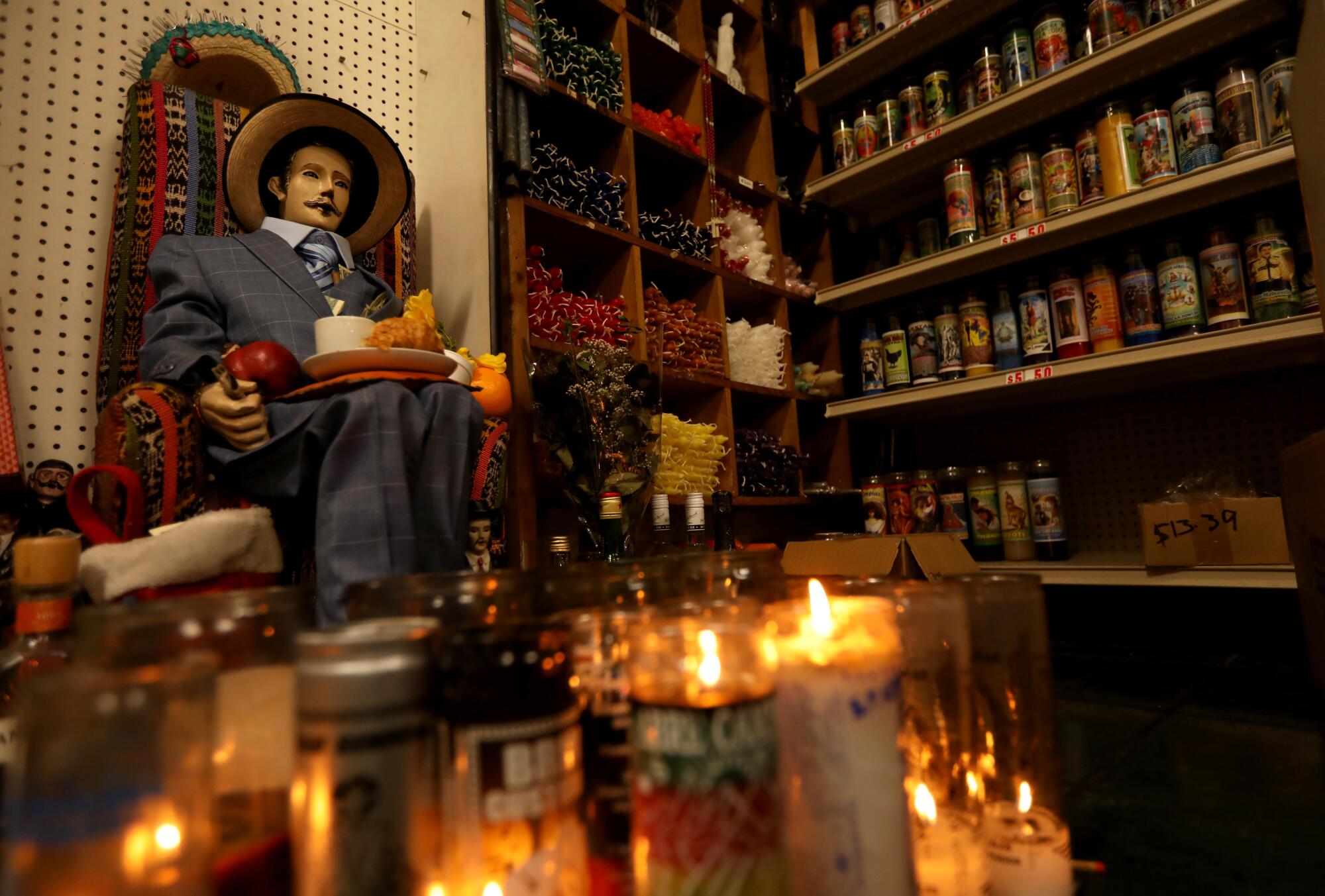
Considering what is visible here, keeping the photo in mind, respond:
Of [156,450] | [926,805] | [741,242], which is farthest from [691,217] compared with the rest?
[926,805]

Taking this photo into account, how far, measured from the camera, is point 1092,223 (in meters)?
2.08

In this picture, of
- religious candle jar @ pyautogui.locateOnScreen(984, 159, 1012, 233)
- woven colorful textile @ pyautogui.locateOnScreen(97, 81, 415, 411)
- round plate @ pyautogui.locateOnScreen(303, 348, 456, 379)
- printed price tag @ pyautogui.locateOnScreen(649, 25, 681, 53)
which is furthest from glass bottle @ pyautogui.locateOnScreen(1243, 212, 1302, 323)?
woven colorful textile @ pyautogui.locateOnScreen(97, 81, 415, 411)

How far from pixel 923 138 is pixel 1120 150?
627 millimetres

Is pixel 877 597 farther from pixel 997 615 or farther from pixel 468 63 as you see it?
pixel 468 63

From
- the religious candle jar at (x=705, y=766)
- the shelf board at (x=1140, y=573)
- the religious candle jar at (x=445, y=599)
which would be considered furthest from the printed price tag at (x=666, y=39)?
the religious candle jar at (x=705, y=766)

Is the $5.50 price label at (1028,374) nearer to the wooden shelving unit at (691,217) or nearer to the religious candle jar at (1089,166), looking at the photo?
the religious candle jar at (1089,166)

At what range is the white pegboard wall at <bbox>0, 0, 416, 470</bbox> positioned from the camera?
5.43ft

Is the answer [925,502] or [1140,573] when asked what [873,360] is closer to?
[925,502]

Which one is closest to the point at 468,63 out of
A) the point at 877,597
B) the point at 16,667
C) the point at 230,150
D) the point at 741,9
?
the point at 230,150

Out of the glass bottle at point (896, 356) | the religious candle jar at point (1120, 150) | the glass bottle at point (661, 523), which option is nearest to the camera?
the glass bottle at point (661, 523)

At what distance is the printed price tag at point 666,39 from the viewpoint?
8.49 feet

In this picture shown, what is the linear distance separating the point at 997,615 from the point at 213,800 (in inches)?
22.3

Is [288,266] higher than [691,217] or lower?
lower

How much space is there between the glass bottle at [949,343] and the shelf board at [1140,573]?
2.21 feet
